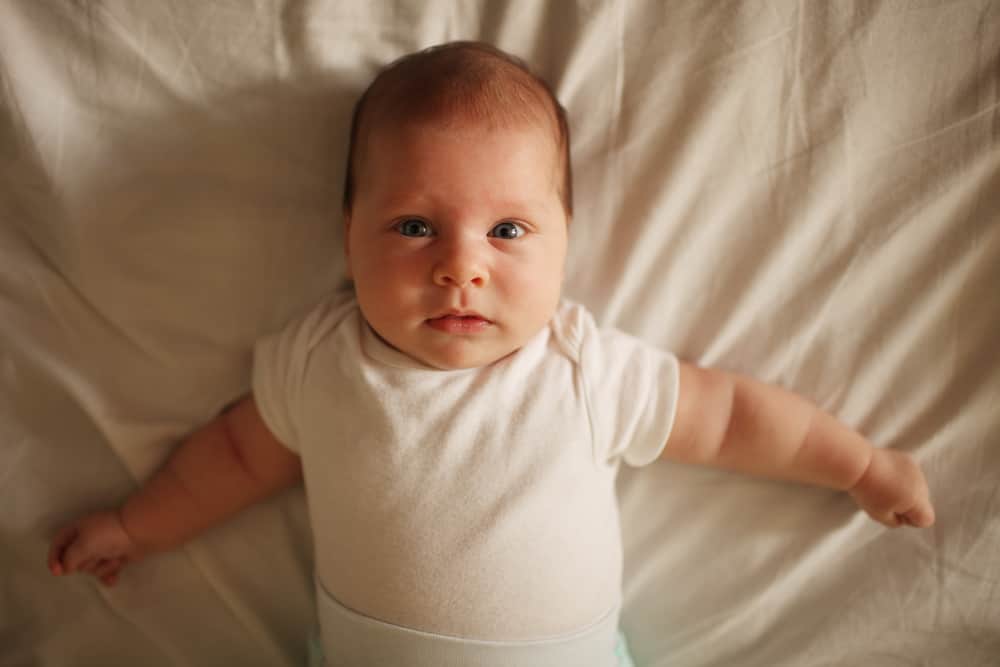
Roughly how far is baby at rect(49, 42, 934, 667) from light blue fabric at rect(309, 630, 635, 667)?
0.08 feet

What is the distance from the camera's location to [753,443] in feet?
2.66

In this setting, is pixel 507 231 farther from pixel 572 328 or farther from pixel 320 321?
pixel 320 321

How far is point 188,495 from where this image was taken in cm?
86

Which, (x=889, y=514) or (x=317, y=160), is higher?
(x=317, y=160)

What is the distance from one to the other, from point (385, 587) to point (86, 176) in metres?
0.61

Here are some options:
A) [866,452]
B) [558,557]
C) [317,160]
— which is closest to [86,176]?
[317,160]

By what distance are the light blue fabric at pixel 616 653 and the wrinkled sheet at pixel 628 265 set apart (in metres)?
0.03

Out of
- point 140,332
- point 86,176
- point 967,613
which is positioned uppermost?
point 86,176

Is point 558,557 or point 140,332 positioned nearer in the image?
point 558,557

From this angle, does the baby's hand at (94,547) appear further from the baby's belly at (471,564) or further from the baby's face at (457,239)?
the baby's face at (457,239)

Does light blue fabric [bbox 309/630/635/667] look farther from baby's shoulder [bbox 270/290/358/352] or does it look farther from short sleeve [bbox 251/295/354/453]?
baby's shoulder [bbox 270/290/358/352]

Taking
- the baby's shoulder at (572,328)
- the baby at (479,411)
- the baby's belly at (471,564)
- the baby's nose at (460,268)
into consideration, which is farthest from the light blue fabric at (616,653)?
the baby's nose at (460,268)

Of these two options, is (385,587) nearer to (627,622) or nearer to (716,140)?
(627,622)

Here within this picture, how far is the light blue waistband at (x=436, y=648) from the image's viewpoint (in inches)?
28.5
